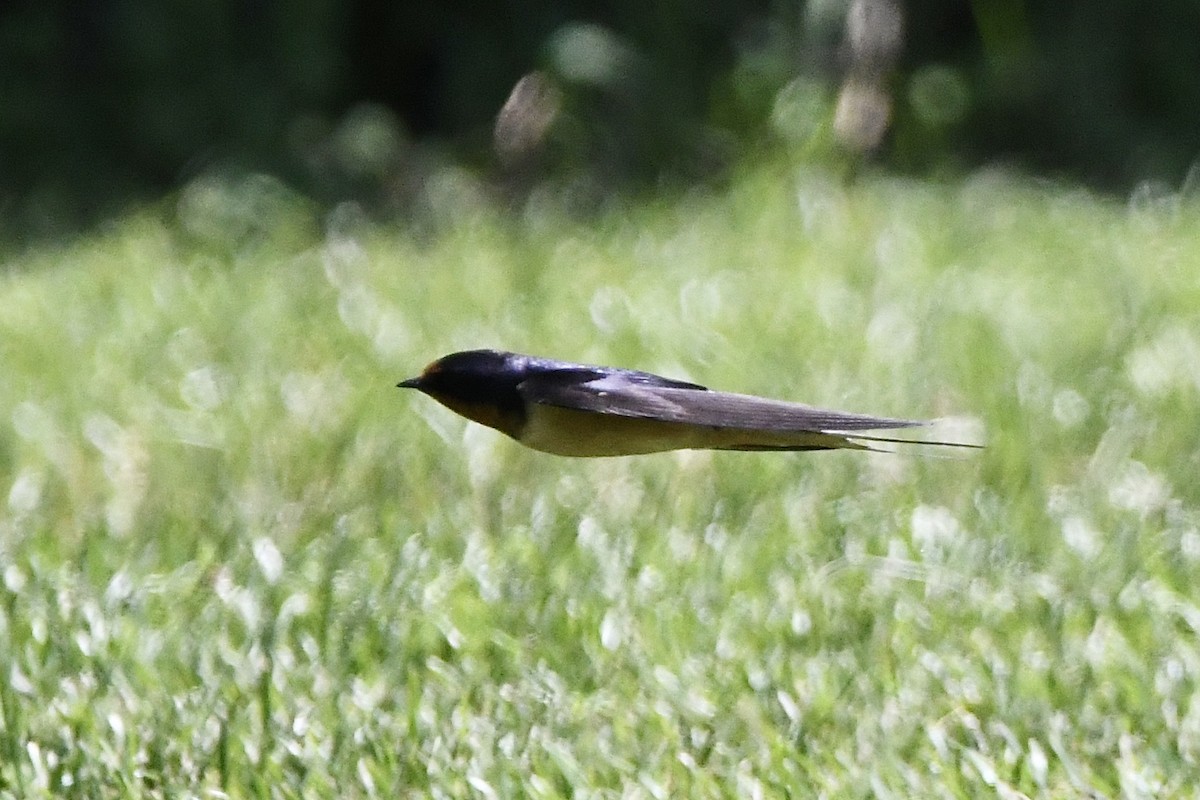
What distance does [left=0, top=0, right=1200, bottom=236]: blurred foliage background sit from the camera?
6816 millimetres

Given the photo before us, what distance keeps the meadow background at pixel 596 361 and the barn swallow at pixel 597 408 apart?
785mm

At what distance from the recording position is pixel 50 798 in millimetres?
2807

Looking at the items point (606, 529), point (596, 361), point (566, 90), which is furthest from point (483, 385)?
point (566, 90)

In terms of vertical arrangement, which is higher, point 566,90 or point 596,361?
point 566,90

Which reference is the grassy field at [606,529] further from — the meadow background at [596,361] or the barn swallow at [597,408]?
the barn swallow at [597,408]

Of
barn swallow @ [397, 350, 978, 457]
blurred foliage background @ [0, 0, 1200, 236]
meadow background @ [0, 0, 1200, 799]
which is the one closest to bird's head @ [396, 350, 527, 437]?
barn swallow @ [397, 350, 978, 457]

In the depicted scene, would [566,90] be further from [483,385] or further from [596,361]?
[483,385]

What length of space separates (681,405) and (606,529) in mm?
1687

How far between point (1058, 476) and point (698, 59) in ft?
11.3

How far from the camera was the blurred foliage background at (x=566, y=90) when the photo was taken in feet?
22.4

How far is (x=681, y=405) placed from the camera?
6.93ft

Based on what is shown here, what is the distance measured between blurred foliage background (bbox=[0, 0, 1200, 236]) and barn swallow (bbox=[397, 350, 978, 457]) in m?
4.43

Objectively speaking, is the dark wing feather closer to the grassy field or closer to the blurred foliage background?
the grassy field

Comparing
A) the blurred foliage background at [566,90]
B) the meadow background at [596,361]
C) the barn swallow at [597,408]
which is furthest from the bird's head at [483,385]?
the blurred foliage background at [566,90]
